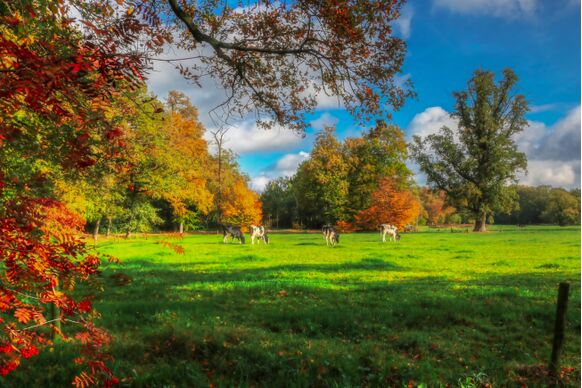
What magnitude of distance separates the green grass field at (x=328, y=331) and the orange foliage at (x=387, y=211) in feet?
123

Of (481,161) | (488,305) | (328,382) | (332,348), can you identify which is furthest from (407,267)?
(481,161)

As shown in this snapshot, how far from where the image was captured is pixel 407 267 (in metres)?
18.2

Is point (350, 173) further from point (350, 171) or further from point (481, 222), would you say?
point (481, 222)

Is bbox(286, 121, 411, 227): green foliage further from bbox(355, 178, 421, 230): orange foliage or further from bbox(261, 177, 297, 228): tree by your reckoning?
bbox(261, 177, 297, 228): tree

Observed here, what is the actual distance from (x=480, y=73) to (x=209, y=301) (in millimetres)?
63302

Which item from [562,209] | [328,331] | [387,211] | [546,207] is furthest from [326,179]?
[546,207]

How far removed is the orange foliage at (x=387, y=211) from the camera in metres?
52.4

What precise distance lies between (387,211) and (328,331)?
47086mm

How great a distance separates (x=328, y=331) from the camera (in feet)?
26.8

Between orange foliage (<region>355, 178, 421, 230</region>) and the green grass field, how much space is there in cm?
3748

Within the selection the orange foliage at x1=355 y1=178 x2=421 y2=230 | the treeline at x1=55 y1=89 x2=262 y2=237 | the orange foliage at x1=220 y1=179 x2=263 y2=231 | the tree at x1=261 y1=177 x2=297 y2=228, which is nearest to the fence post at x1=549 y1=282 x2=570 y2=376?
the treeline at x1=55 y1=89 x2=262 y2=237

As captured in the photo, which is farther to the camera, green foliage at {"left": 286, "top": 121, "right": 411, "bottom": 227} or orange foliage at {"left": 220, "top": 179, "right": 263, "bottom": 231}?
green foliage at {"left": 286, "top": 121, "right": 411, "bottom": 227}

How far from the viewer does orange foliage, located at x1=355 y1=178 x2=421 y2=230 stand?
52406 millimetres

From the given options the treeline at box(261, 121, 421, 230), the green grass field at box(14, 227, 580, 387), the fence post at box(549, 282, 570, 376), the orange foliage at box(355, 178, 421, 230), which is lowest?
the green grass field at box(14, 227, 580, 387)
